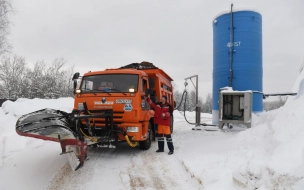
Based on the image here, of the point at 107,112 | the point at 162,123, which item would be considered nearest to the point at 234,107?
the point at 162,123

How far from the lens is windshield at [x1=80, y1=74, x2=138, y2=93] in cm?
714

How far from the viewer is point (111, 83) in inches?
286

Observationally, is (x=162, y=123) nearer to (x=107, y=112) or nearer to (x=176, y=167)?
(x=107, y=112)

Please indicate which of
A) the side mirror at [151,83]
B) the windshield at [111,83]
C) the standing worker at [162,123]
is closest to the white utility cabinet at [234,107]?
the side mirror at [151,83]

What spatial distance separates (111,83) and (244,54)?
6.98 metres

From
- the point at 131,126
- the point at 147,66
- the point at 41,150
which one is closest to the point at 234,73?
the point at 147,66

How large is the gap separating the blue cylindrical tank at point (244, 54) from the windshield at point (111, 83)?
6003 mm

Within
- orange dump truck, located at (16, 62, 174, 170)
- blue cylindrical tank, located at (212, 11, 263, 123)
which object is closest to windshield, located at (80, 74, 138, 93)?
orange dump truck, located at (16, 62, 174, 170)

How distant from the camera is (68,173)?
5.38m

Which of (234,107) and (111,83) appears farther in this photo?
(234,107)

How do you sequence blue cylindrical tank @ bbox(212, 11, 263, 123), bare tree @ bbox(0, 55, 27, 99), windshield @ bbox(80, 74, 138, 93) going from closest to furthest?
1. windshield @ bbox(80, 74, 138, 93)
2. blue cylindrical tank @ bbox(212, 11, 263, 123)
3. bare tree @ bbox(0, 55, 27, 99)

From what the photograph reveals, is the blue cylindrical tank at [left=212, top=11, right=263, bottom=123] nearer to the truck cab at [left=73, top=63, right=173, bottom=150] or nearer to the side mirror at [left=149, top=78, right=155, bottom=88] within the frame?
the side mirror at [left=149, top=78, right=155, bottom=88]

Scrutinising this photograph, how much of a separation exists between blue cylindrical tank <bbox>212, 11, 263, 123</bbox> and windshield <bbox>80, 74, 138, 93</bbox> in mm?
6003

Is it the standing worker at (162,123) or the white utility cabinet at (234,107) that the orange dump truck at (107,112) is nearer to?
the standing worker at (162,123)
